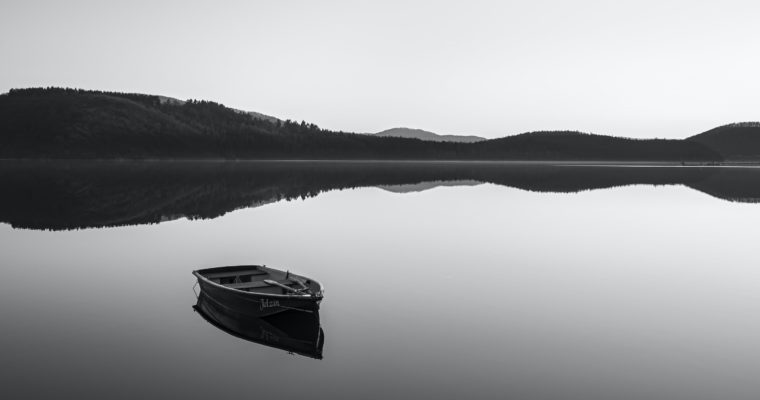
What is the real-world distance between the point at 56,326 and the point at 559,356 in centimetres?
1642

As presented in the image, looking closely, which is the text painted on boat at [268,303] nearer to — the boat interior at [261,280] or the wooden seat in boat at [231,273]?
the boat interior at [261,280]

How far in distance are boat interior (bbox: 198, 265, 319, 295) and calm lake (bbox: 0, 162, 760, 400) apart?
5.29 feet

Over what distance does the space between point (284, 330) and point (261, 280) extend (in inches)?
153

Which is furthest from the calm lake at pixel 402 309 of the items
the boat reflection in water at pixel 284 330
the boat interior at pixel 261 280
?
the boat interior at pixel 261 280

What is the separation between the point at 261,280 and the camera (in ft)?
71.1

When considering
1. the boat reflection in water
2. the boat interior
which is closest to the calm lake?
the boat reflection in water

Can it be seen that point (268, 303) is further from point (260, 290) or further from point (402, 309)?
point (402, 309)

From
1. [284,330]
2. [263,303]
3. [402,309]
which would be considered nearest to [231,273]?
[263,303]

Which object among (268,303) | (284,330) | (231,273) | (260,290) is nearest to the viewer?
(268,303)

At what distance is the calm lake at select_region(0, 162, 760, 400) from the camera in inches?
596

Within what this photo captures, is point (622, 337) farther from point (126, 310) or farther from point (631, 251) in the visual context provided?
point (631, 251)

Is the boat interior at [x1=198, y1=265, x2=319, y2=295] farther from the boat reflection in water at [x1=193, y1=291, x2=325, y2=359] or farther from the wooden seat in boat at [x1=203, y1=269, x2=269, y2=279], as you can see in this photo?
the boat reflection in water at [x1=193, y1=291, x2=325, y2=359]

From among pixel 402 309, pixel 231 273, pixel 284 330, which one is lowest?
pixel 402 309

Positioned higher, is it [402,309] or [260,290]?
[260,290]
